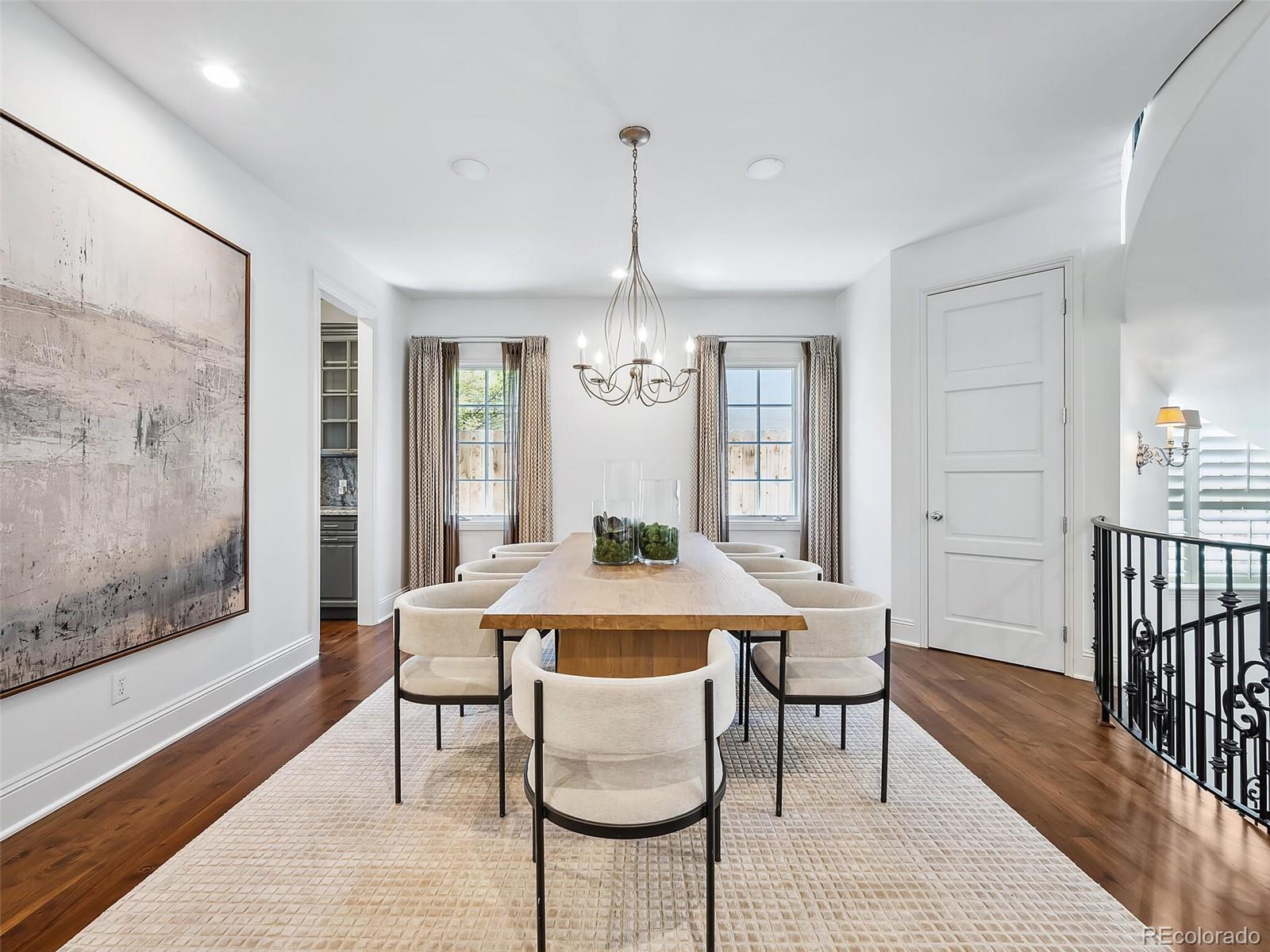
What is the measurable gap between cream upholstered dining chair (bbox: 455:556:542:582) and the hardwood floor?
94 centimetres

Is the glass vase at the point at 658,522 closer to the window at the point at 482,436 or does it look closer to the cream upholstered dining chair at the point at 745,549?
the cream upholstered dining chair at the point at 745,549

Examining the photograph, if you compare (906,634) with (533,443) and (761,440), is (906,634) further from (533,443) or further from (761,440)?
(533,443)

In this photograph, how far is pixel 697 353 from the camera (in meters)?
5.45

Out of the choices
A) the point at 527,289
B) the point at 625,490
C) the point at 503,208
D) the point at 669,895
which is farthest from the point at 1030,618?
the point at 527,289

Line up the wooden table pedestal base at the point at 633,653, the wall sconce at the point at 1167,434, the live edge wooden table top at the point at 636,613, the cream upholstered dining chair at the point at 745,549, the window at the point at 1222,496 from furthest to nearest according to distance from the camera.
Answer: the window at the point at 1222,496 → the cream upholstered dining chair at the point at 745,549 → the wall sconce at the point at 1167,434 → the wooden table pedestal base at the point at 633,653 → the live edge wooden table top at the point at 636,613

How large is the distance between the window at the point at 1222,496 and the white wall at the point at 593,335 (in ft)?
9.16

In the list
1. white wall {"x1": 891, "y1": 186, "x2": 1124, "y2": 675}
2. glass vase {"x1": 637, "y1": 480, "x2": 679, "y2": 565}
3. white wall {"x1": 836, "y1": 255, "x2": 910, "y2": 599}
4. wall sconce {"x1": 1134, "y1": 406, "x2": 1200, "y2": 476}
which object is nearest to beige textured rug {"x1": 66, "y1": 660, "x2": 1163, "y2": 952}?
glass vase {"x1": 637, "y1": 480, "x2": 679, "y2": 565}

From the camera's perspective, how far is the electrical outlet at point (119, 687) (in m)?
2.37

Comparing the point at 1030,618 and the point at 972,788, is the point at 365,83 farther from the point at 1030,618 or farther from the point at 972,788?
the point at 1030,618

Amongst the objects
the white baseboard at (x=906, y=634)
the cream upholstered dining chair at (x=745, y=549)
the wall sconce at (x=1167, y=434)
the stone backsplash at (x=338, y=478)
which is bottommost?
the white baseboard at (x=906, y=634)

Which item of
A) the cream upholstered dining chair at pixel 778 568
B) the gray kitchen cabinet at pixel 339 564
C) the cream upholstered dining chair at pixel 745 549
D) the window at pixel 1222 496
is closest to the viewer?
the cream upholstered dining chair at pixel 778 568

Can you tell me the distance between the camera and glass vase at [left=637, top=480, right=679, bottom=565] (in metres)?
2.58

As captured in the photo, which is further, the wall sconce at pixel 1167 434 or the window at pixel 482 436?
the window at pixel 482 436

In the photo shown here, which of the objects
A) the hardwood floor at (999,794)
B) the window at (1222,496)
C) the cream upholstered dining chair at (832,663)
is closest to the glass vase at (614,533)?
the cream upholstered dining chair at (832,663)
